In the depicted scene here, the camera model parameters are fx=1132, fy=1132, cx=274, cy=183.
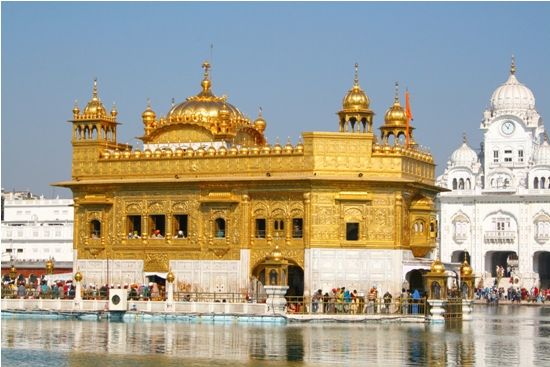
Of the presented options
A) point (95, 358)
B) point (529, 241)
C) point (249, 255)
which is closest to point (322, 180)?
point (249, 255)

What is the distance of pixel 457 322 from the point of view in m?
35.7

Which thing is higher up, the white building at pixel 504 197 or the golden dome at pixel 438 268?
the white building at pixel 504 197

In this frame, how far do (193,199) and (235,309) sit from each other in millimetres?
6142

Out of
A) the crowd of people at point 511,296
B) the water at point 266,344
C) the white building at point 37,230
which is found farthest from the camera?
the white building at point 37,230

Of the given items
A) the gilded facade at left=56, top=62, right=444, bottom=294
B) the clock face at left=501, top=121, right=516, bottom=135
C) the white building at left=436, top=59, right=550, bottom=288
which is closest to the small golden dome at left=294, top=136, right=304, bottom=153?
the gilded facade at left=56, top=62, right=444, bottom=294

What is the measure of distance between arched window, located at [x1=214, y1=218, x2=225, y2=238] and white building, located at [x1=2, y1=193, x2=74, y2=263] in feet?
126

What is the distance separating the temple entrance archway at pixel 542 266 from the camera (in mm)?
75062

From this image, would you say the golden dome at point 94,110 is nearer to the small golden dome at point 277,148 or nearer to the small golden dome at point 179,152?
the small golden dome at point 179,152

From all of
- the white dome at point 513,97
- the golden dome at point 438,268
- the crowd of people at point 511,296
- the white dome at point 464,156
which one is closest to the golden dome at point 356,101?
the golden dome at point 438,268

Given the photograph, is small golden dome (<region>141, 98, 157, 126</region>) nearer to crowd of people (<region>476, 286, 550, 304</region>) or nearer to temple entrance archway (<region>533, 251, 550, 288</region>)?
crowd of people (<region>476, 286, 550, 304</region>)

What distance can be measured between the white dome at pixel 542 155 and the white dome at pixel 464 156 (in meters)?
4.52

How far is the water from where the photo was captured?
23.9 metres

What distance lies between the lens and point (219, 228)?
3959cm

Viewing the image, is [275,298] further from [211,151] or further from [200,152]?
[200,152]
